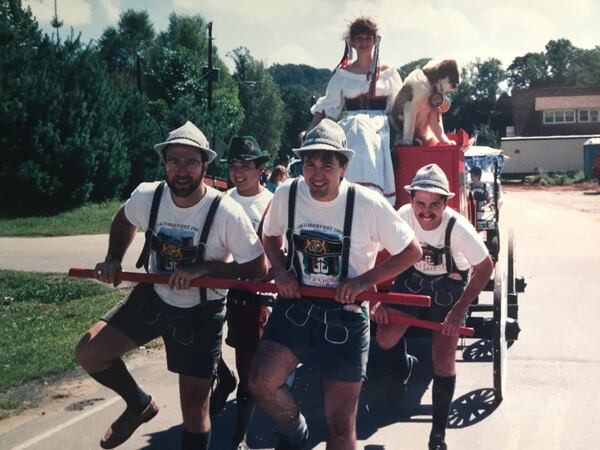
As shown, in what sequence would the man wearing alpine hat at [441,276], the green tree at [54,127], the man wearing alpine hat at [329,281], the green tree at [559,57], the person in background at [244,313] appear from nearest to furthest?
the man wearing alpine hat at [329,281] → the man wearing alpine hat at [441,276] → the person in background at [244,313] → the green tree at [54,127] → the green tree at [559,57]

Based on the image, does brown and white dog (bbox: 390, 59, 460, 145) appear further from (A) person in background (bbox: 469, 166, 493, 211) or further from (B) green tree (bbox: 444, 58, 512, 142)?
(B) green tree (bbox: 444, 58, 512, 142)

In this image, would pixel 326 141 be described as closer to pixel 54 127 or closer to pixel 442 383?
pixel 442 383

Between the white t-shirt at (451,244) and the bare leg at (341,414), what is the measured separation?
138cm

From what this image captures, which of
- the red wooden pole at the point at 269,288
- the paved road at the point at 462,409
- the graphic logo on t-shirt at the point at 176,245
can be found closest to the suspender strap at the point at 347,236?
the red wooden pole at the point at 269,288

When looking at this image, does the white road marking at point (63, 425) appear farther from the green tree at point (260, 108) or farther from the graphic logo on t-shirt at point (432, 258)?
the green tree at point (260, 108)

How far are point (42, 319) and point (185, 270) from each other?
5.50 metres

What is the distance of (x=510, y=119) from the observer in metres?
82.4

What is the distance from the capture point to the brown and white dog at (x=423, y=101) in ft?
21.1

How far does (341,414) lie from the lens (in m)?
3.61

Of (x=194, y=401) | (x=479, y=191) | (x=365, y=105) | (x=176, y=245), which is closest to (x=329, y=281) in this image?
(x=176, y=245)

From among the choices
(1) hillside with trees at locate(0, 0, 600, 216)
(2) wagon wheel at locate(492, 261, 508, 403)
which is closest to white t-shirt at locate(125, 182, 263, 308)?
(2) wagon wheel at locate(492, 261, 508, 403)

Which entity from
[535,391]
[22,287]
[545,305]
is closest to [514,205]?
[545,305]

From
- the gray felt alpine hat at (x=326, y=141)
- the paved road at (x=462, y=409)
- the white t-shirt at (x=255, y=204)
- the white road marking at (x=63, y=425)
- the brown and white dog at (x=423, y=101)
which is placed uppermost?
the brown and white dog at (x=423, y=101)

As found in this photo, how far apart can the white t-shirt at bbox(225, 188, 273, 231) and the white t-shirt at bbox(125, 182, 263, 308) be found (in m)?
1.41
